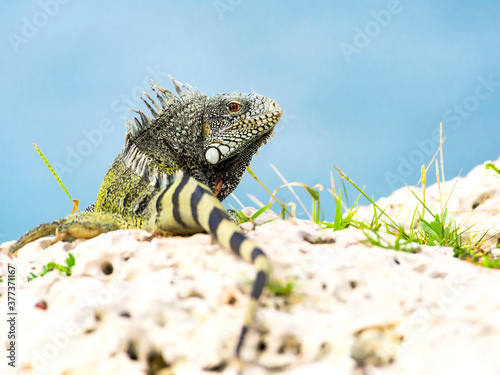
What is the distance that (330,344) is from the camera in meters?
2.45

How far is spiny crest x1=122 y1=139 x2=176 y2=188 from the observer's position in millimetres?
5160

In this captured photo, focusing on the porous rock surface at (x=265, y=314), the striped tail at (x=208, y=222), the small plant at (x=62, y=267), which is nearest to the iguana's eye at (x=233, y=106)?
the striped tail at (x=208, y=222)

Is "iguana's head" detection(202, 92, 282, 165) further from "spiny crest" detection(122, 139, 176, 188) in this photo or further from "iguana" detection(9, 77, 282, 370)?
"spiny crest" detection(122, 139, 176, 188)

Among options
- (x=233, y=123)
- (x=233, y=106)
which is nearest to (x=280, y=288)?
(x=233, y=123)

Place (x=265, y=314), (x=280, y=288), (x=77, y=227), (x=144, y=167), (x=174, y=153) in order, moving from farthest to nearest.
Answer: (x=174, y=153)
(x=144, y=167)
(x=77, y=227)
(x=280, y=288)
(x=265, y=314)

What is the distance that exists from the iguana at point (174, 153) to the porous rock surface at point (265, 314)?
Answer: 1.52 m

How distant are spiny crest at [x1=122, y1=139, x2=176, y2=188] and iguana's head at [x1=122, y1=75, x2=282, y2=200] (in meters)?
0.02

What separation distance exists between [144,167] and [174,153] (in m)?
0.45

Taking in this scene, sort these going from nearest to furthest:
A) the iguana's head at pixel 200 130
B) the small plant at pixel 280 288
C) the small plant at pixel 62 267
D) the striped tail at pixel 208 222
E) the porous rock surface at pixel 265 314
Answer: the porous rock surface at pixel 265 314 → the striped tail at pixel 208 222 → the small plant at pixel 280 288 → the small plant at pixel 62 267 → the iguana's head at pixel 200 130

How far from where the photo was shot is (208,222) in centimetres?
350

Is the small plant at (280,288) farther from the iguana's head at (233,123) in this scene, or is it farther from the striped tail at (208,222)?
the iguana's head at (233,123)

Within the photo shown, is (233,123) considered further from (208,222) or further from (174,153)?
(208,222)

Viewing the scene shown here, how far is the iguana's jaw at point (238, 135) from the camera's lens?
571 centimetres

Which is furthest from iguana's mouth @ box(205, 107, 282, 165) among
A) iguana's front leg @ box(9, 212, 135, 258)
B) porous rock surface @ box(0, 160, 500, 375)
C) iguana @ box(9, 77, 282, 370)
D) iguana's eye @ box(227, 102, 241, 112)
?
porous rock surface @ box(0, 160, 500, 375)
